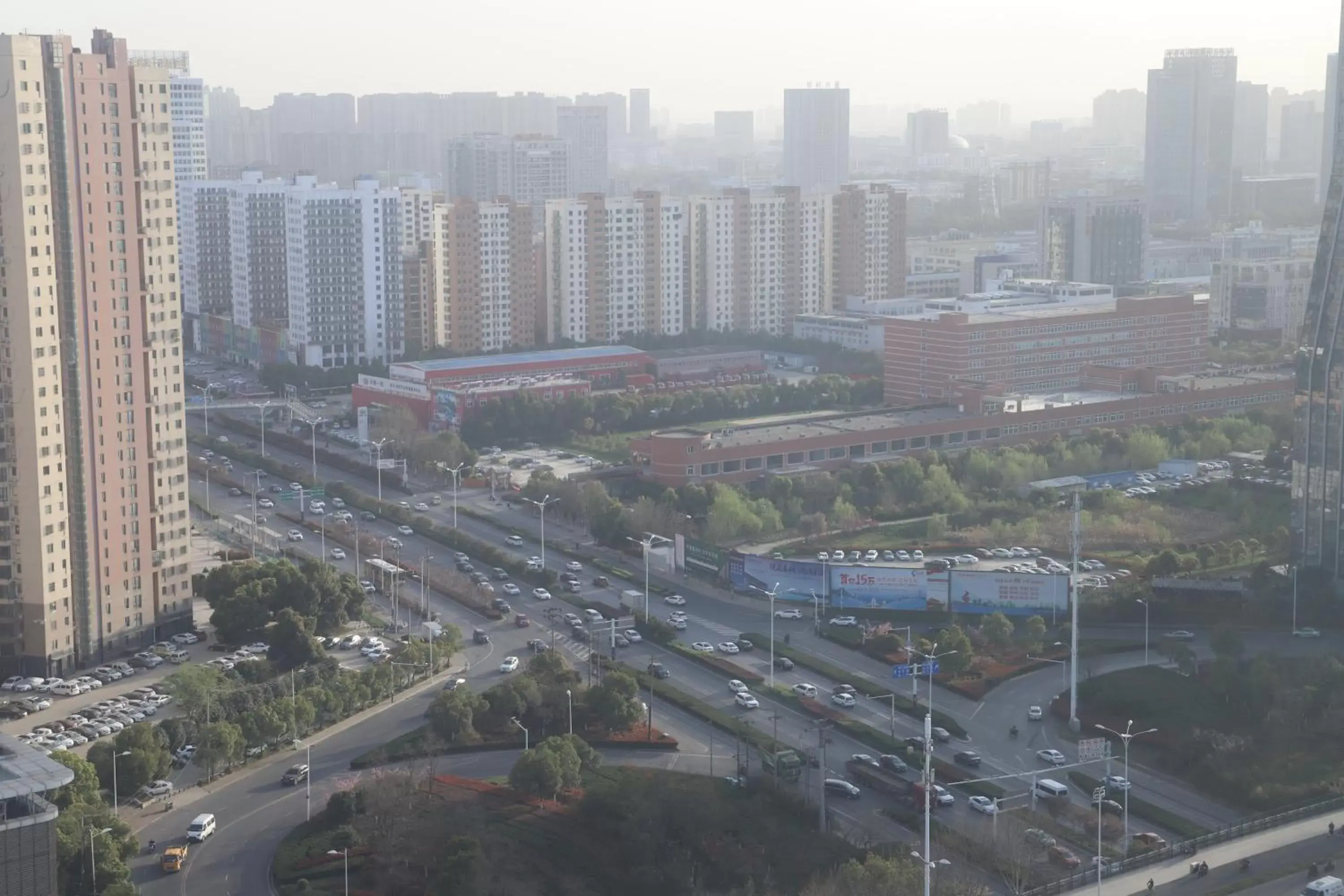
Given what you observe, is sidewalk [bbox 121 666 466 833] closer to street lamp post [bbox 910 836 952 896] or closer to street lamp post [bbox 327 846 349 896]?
street lamp post [bbox 327 846 349 896]

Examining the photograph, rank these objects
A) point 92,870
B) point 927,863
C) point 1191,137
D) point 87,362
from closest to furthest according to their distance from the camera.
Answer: point 927,863, point 92,870, point 87,362, point 1191,137

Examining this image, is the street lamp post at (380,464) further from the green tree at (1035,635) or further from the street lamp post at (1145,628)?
the street lamp post at (1145,628)

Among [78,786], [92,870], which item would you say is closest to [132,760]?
[78,786]

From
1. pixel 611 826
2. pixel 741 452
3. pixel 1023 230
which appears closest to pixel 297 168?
pixel 1023 230

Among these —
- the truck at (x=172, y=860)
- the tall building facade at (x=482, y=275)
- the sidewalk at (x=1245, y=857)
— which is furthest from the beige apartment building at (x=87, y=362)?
the tall building facade at (x=482, y=275)

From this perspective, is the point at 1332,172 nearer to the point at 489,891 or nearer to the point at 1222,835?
the point at 1222,835

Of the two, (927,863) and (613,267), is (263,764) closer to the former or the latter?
(927,863)

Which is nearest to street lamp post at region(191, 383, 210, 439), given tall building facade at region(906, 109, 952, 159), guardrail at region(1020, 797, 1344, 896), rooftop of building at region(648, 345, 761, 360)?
rooftop of building at region(648, 345, 761, 360)
